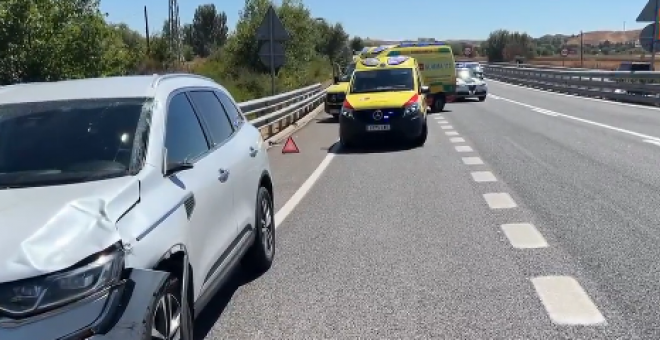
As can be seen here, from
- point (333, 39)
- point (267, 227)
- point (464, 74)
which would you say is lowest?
point (267, 227)

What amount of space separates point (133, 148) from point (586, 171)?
9.11 metres

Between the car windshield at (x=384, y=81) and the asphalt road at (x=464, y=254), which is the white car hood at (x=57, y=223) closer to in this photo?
the asphalt road at (x=464, y=254)

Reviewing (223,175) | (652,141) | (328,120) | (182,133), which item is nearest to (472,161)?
(652,141)

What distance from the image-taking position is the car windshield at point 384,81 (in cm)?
1802

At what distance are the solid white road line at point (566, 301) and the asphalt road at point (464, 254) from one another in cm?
1

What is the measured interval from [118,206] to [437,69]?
2706cm

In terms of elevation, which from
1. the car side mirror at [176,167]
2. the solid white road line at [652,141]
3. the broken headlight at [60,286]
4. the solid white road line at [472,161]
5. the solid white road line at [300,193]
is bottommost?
the solid white road line at [300,193]

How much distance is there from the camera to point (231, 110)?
669cm

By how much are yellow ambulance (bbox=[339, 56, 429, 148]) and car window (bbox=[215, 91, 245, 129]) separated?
9726 mm

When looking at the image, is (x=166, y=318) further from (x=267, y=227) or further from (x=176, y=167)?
(x=267, y=227)

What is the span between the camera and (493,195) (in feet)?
33.2

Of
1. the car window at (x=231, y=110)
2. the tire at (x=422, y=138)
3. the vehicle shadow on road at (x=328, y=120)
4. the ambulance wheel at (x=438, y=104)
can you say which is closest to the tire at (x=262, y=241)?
the car window at (x=231, y=110)

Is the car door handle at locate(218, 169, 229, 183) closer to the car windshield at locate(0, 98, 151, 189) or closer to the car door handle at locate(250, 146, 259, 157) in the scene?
the car windshield at locate(0, 98, 151, 189)

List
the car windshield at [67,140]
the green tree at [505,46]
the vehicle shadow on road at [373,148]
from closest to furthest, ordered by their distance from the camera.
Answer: the car windshield at [67,140] → the vehicle shadow on road at [373,148] → the green tree at [505,46]
